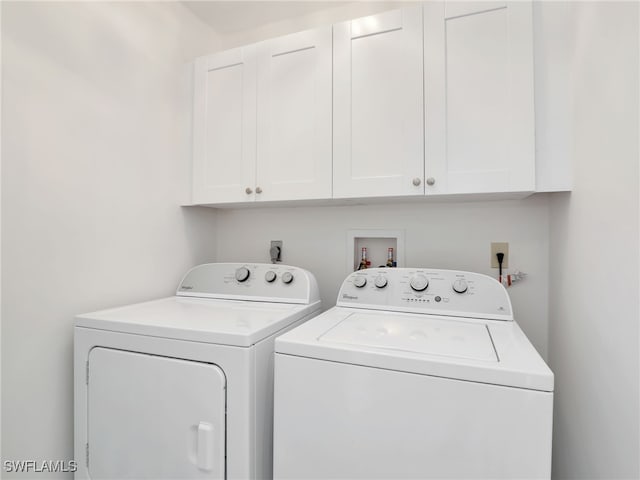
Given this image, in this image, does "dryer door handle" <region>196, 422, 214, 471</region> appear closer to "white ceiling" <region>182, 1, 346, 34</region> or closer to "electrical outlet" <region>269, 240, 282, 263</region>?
"electrical outlet" <region>269, 240, 282, 263</region>

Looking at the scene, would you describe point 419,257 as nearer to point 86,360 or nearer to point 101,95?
point 86,360

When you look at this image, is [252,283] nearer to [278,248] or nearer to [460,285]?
[278,248]

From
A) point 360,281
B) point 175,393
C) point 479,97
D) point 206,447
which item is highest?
point 479,97

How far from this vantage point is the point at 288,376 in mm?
978

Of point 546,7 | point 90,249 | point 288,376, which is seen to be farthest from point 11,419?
point 546,7

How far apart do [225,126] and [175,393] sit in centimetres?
127

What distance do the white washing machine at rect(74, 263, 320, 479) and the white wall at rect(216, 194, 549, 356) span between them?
62cm

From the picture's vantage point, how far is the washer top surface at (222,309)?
1.11 metres

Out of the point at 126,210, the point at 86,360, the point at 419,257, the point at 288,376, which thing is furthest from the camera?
the point at 419,257

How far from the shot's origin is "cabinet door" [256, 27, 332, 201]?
1558 millimetres

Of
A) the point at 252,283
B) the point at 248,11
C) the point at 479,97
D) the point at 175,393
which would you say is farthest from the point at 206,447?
the point at 248,11

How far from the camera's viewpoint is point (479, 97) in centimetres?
133

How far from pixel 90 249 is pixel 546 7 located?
2033 mm

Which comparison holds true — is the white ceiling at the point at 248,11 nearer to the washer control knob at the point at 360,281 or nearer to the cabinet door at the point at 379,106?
the cabinet door at the point at 379,106
